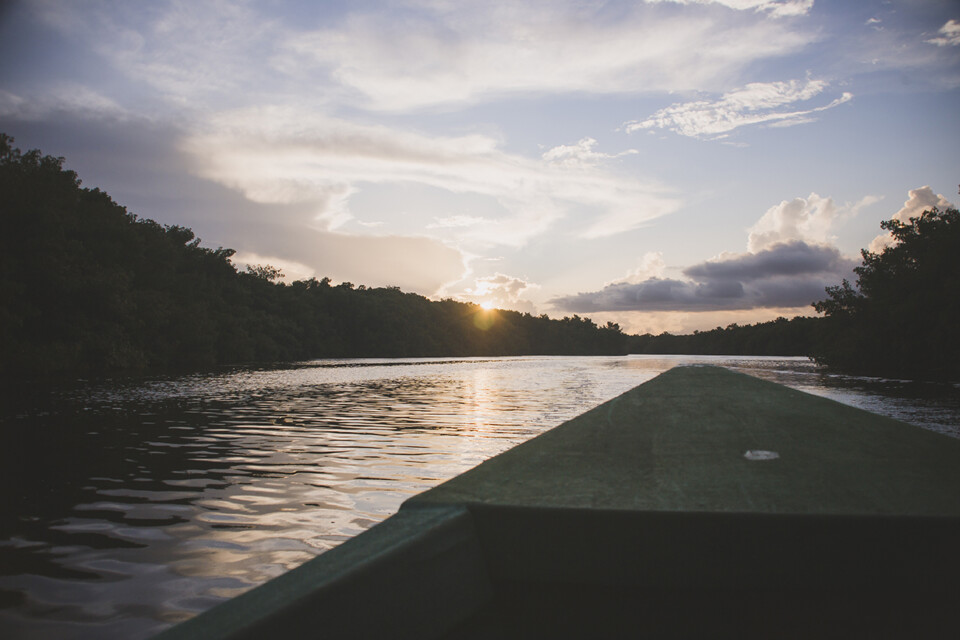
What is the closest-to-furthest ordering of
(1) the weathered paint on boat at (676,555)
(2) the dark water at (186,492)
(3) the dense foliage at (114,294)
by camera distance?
(1) the weathered paint on boat at (676,555) → (2) the dark water at (186,492) → (3) the dense foliage at (114,294)

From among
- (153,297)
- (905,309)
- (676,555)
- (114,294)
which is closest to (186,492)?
(676,555)

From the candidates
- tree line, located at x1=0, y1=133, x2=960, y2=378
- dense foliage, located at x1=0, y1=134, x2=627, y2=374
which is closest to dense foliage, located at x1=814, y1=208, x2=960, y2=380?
tree line, located at x1=0, y1=133, x2=960, y2=378

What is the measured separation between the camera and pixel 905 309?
4159 cm

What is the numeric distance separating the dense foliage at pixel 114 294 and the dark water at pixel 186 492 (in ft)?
84.6

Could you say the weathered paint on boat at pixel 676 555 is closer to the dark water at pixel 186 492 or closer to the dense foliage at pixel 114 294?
the dark water at pixel 186 492

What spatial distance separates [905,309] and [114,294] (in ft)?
190

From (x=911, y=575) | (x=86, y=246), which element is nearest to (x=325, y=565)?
(x=911, y=575)

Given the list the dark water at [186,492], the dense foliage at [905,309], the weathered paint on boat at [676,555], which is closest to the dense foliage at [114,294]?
the dark water at [186,492]

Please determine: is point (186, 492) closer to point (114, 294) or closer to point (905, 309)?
point (114, 294)

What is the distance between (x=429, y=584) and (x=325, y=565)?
18.0 inches

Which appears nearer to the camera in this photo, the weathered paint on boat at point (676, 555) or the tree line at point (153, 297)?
the weathered paint on boat at point (676, 555)

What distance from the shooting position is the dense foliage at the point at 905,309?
39.3m

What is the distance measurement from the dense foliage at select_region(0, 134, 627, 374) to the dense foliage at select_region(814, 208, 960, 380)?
5713 cm

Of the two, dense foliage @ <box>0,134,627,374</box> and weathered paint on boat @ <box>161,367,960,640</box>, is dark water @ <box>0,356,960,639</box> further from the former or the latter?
dense foliage @ <box>0,134,627,374</box>
